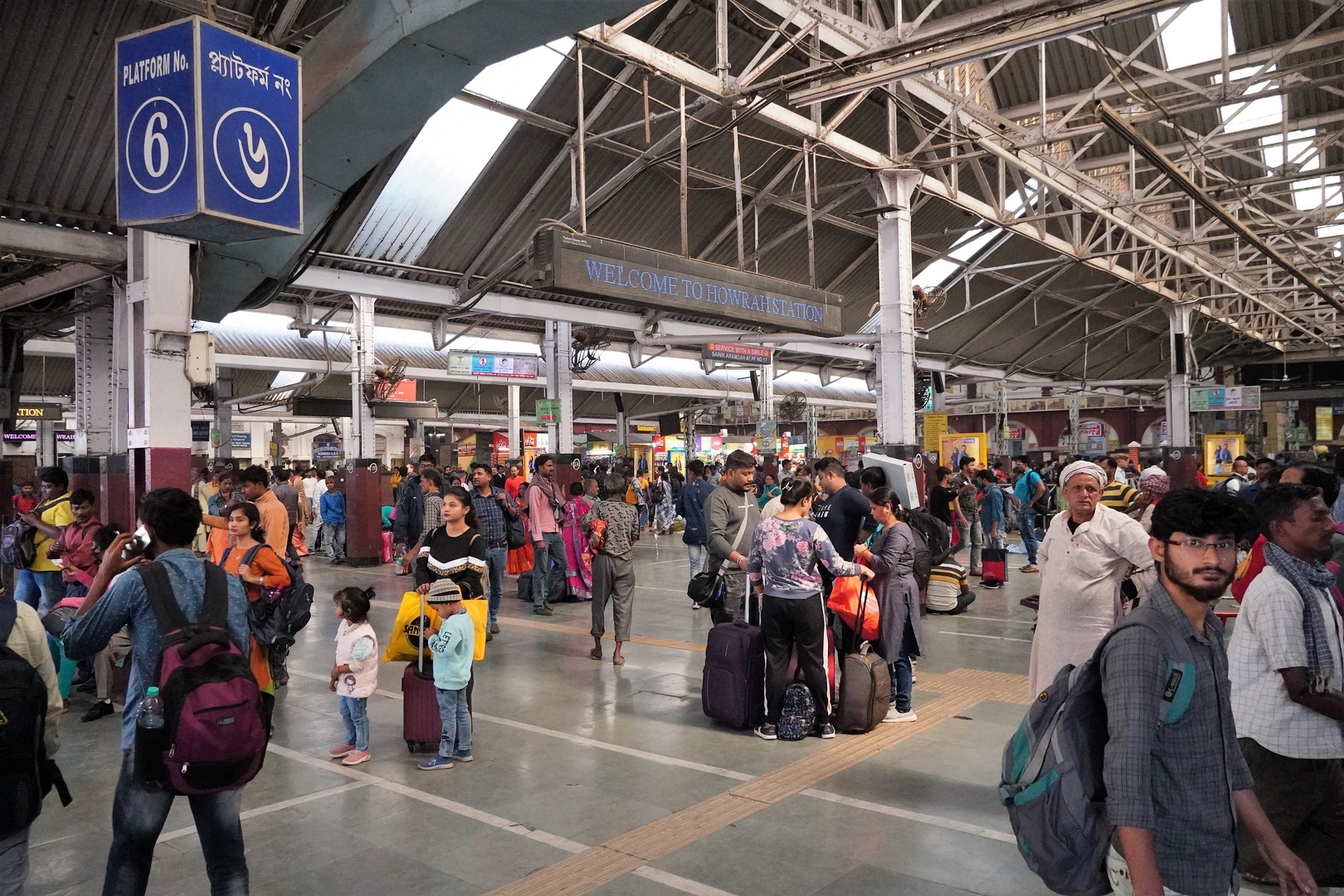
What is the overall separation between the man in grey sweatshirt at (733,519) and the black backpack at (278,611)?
295 cm

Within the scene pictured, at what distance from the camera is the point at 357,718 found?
556cm

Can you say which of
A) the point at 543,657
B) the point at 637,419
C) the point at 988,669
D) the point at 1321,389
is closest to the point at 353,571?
the point at 543,657

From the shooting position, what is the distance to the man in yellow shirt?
7805mm

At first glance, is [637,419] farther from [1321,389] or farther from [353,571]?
[1321,389]

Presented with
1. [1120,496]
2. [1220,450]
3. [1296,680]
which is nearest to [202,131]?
[1296,680]

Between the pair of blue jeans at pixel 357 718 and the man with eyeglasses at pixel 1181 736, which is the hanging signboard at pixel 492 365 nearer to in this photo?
the pair of blue jeans at pixel 357 718

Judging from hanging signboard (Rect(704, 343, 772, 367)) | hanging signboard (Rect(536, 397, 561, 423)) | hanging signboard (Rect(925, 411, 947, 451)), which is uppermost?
hanging signboard (Rect(704, 343, 772, 367))

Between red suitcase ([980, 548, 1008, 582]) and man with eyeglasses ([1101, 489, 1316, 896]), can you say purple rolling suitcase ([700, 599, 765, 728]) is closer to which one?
man with eyeglasses ([1101, 489, 1316, 896])

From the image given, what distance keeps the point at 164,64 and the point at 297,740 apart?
164 inches

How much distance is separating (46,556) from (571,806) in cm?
582

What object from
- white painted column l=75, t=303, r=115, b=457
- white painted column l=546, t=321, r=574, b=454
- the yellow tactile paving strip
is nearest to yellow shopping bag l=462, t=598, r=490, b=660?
the yellow tactile paving strip

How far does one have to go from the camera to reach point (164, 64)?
5156 mm

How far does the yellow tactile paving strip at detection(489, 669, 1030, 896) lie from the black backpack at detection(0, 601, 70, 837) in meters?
1.80

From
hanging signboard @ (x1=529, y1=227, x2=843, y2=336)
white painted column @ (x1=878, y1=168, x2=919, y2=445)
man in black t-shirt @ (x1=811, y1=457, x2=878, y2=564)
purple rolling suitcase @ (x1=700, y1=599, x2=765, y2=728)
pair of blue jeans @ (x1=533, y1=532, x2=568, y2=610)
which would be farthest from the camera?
white painted column @ (x1=878, y1=168, x2=919, y2=445)
